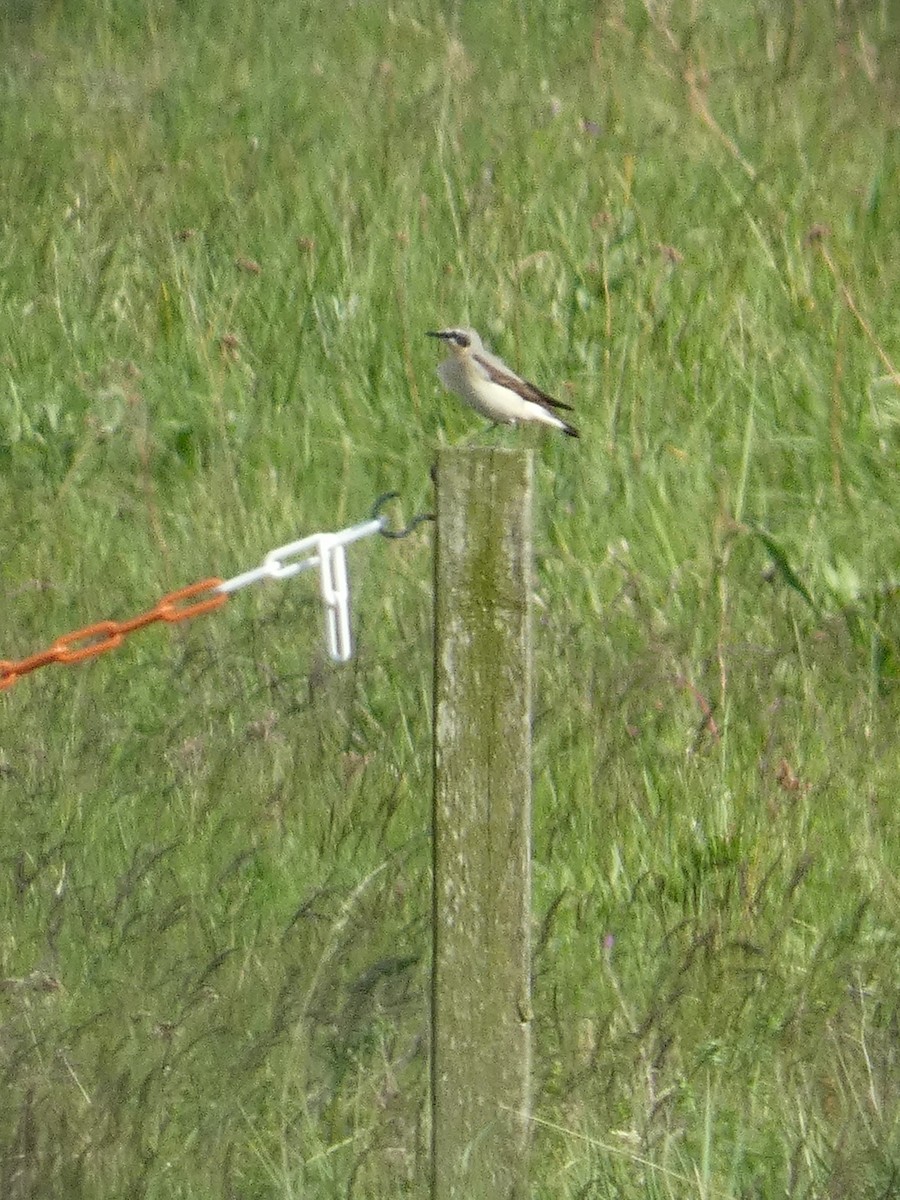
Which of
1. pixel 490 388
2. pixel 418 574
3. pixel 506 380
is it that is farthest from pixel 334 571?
pixel 506 380

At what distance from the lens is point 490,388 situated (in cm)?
557

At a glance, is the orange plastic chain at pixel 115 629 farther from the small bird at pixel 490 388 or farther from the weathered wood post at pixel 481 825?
the small bird at pixel 490 388

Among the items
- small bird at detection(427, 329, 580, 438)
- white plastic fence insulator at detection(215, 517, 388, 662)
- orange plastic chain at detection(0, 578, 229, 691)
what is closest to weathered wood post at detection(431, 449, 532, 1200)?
white plastic fence insulator at detection(215, 517, 388, 662)

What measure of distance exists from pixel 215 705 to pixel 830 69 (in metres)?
4.35

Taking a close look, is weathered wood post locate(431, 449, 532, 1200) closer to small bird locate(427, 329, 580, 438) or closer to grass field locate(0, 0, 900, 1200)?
grass field locate(0, 0, 900, 1200)

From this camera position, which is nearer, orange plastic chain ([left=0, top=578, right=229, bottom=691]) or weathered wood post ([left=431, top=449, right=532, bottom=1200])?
weathered wood post ([left=431, top=449, right=532, bottom=1200])

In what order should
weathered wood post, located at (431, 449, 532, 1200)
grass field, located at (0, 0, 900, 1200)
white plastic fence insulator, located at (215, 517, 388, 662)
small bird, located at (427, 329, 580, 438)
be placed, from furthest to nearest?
small bird, located at (427, 329, 580, 438) < grass field, located at (0, 0, 900, 1200) < white plastic fence insulator, located at (215, 517, 388, 662) < weathered wood post, located at (431, 449, 532, 1200)

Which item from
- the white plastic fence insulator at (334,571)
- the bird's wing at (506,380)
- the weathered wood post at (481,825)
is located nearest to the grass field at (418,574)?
the weathered wood post at (481,825)

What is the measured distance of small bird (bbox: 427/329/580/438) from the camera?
557 cm

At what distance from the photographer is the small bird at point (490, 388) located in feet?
18.3

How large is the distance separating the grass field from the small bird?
0.88ft

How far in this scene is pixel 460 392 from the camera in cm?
558

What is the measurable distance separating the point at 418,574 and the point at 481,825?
2495 millimetres

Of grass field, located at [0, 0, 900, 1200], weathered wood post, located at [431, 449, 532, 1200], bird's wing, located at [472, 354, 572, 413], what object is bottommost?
grass field, located at [0, 0, 900, 1200]
